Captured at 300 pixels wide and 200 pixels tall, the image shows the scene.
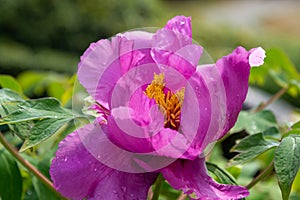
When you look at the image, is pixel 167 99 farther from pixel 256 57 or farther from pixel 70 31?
pixel 70 31

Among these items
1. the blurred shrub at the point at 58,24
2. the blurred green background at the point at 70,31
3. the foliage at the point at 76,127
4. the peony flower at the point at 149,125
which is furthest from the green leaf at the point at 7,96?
the blurred shrub at the point at 58,24

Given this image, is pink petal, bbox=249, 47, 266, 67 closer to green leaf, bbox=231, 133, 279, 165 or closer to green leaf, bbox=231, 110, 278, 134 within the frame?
green leaf, bbox=231, 133, 279, 165

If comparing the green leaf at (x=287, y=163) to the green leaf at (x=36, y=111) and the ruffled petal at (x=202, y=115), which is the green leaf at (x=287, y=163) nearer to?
the ruffled petal at (x=202, y=115)

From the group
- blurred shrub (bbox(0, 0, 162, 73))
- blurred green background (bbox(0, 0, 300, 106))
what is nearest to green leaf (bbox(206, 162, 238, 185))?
blurred green background (bbox(0, 0, 300, 106))

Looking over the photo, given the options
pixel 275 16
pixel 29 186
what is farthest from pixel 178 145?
pixel 275 16

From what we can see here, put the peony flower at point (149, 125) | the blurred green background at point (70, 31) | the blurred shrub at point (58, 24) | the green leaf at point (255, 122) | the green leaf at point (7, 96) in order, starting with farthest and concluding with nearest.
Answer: the blurred shrub at point (58, 24) → the blurred green background at point (70, 31) → the green leaf at point (255, 122) → the green leaf at point (7, 96) → the peony flower at point (149, 125)

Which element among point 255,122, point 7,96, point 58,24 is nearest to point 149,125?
point 7,96

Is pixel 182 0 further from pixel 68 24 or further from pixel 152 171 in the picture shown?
pixel 152 171
